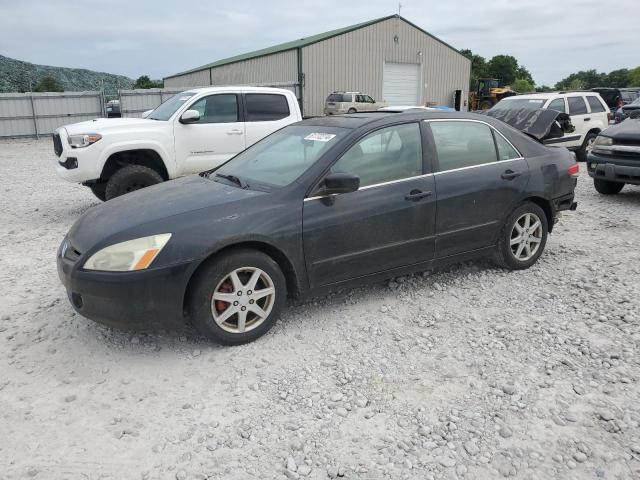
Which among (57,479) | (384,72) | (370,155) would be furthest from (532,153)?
(384,72)

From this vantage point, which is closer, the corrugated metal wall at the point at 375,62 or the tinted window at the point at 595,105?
the tinted window at the point at 595,105

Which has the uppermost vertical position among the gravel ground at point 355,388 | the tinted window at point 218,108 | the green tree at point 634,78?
the green tree at point 634,78

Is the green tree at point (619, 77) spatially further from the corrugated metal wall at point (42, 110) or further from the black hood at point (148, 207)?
the black hood at point (148, 207)

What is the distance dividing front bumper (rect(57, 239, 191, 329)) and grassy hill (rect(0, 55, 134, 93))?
66.3 meters

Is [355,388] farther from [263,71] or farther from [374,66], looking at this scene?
[263,71]

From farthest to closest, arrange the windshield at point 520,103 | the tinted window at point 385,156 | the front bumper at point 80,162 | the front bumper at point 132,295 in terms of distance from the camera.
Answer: the windshield at point 520,103 < the front bumper at point 80,162 < the tinted window at point 385,156 < the front bumper at point 132,295

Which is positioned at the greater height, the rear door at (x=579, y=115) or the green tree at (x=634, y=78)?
the green tree at (x=634, y=78)

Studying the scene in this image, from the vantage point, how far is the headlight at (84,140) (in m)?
6.98

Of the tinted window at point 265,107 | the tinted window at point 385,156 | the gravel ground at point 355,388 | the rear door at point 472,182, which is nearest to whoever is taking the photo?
the gravel ground at point 355,388

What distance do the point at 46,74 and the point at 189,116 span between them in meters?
86.6

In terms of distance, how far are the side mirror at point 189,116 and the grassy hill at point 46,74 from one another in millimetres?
61748

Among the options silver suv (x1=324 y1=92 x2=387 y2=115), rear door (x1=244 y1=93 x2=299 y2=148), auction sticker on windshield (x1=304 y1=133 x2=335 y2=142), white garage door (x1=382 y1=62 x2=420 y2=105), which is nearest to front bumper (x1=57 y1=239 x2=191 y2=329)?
auction sticker on windshield (x1=304 y1=133 x2=335 y2=142)

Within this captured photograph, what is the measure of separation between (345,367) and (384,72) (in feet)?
103

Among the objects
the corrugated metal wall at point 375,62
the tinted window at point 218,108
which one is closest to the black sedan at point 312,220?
the tinted window at point 218,108
